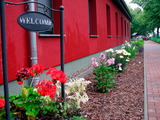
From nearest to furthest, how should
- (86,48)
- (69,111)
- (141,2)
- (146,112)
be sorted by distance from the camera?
(69,111), (146,112), (86,48), (141,2)

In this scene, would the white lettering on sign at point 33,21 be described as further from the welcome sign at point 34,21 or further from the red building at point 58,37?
the red building at point 58,37

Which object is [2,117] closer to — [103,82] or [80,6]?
[103,82]

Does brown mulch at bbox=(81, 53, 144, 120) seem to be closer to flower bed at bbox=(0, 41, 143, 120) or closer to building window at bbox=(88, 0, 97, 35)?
flower bed at bbox=(0, 41, 143, 120)

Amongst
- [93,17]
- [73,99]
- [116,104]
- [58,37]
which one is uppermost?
[93,17]

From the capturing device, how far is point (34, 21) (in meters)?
2.33

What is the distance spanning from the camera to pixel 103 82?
465 centimetres

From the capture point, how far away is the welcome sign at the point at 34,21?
222 cm

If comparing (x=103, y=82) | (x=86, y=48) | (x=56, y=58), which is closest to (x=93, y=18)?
(x=86, y=48)

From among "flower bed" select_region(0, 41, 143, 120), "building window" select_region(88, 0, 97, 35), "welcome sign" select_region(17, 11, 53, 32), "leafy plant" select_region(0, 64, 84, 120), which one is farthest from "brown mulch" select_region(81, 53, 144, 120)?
"building window" select_region(88, 0, 97, 35)

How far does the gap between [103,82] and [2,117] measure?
2976mm

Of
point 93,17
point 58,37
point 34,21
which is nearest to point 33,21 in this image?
point 34,21

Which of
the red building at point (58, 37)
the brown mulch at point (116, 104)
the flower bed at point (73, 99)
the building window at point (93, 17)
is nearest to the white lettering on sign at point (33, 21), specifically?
the flower bed at point (73, 99)

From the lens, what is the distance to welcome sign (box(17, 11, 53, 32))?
2217 millimetres

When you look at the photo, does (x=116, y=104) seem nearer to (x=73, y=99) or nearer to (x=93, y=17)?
(x=73, y=99)
